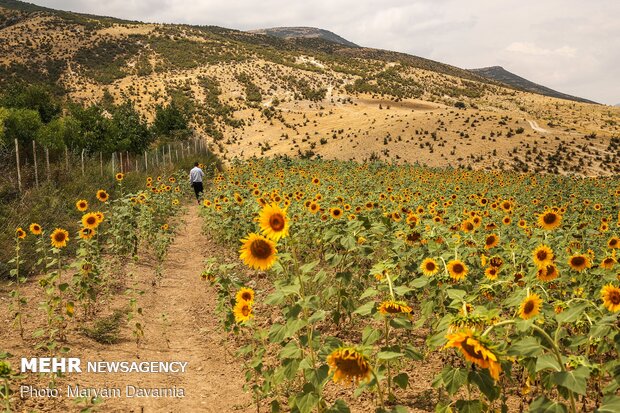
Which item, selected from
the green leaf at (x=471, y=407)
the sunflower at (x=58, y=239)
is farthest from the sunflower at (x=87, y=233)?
the green leaf at (x=471, y=407)

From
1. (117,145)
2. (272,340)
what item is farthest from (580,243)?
(117,145)

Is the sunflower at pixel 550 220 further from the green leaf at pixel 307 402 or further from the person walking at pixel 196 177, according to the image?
the person walking at pixel 196 177

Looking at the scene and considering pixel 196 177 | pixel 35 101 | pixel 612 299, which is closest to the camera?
pixel 612 299

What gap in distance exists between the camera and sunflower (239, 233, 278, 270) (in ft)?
10.2

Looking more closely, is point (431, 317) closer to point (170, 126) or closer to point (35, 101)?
point (35, 101)

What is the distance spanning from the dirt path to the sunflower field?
0.34m

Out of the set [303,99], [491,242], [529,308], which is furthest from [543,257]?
[303,99]

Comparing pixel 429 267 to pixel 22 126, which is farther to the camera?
pixel 22 126

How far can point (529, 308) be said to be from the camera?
2.77m

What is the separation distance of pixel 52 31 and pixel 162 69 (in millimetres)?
24979

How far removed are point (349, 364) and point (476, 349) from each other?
67cm

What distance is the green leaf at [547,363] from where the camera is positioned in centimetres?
193

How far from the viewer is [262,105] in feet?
199

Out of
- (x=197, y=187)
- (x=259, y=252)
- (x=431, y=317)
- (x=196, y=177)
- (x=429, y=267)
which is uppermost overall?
(x=259, y=252)
